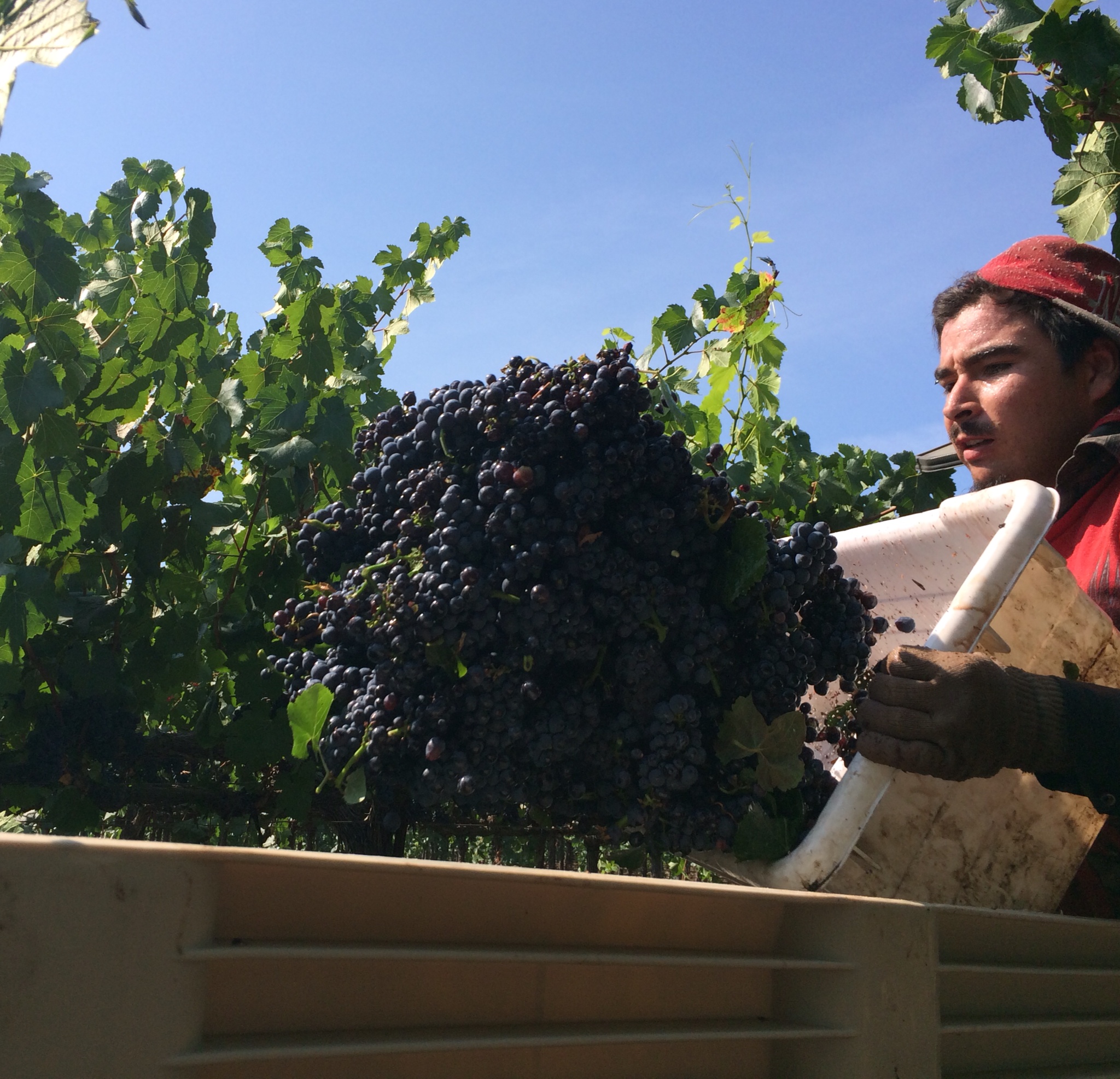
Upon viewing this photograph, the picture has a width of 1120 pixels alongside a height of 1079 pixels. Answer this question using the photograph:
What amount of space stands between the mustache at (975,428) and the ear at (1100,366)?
0.76ft

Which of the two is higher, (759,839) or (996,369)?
(996,369)

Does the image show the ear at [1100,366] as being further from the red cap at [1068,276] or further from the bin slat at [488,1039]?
the bin slat at [488,1039]

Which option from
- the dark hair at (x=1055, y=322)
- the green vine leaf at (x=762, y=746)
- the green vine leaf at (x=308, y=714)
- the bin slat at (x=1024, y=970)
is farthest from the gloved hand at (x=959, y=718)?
the dark hair at (x=1055, y=322)

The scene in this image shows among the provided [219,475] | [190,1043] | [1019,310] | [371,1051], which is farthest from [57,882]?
[1019,310]

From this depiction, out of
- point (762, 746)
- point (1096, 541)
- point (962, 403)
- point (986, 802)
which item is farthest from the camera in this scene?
point (962, 403)

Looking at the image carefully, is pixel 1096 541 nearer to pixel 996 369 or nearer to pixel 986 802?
pixel 996 369

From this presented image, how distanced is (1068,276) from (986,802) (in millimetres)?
1421

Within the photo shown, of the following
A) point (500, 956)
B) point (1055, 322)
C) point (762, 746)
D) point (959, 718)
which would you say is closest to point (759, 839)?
point (762, 746)

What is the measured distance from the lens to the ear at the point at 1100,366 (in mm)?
2264

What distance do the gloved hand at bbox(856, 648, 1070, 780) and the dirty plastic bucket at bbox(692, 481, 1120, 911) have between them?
1.8 inches

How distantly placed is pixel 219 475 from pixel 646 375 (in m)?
1.01

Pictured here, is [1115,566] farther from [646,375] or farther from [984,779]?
[646,375]

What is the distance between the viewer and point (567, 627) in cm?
115

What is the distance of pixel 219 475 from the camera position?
211 centimetres
